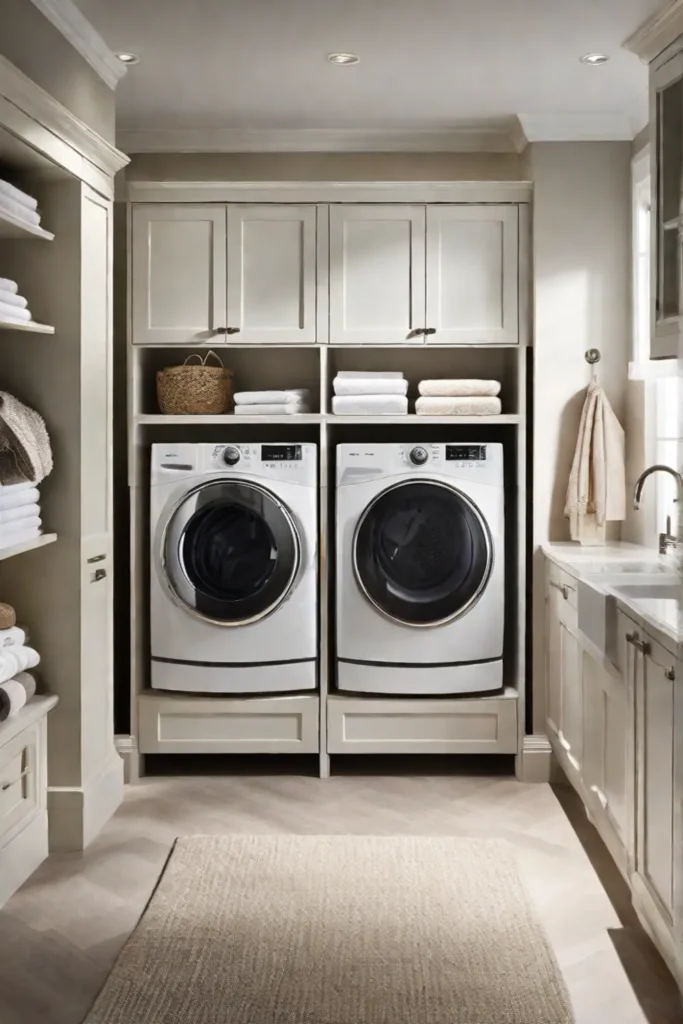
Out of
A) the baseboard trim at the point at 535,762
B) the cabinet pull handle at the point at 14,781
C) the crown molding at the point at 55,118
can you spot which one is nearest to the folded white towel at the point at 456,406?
the baseboard trim at the point at 535,762

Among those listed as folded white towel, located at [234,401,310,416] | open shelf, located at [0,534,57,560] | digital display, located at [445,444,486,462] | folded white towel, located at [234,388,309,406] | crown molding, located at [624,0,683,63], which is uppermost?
crown molding, located at [624,0,683,63]

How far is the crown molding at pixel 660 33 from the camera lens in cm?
262

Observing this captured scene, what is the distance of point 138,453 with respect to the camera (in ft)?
13.0

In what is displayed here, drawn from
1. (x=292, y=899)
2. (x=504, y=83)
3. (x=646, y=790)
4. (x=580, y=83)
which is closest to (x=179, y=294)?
(x=504, y=83)

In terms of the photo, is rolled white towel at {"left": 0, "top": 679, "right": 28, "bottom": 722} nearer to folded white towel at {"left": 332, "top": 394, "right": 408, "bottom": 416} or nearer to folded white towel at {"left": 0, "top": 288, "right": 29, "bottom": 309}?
folded white towel at {"left": 0, "top": 288, "right": 29, "bottom": 309}

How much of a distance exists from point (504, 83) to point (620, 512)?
5.47 feet

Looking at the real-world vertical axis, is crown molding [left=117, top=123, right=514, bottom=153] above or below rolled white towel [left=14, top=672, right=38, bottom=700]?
above

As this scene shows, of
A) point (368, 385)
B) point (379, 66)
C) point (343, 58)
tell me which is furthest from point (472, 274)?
point (343, 58)

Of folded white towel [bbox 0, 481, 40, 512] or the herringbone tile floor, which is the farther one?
folded white towel [bbox 0, 481, 40, 512]

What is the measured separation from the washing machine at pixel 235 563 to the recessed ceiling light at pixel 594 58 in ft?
5.48

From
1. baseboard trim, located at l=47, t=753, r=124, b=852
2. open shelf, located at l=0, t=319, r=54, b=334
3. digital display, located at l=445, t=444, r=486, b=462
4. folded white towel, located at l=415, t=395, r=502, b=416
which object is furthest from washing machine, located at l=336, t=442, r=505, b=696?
open shelf, located at l=0, t=319, r=54, b=334

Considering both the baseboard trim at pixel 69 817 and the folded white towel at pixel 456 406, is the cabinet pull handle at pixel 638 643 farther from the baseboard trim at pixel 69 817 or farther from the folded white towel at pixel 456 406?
the baseboard trim at pixel 69 817

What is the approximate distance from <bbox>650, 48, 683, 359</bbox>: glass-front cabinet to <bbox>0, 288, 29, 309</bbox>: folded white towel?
186 centimetres

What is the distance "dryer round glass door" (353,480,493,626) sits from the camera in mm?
3896
